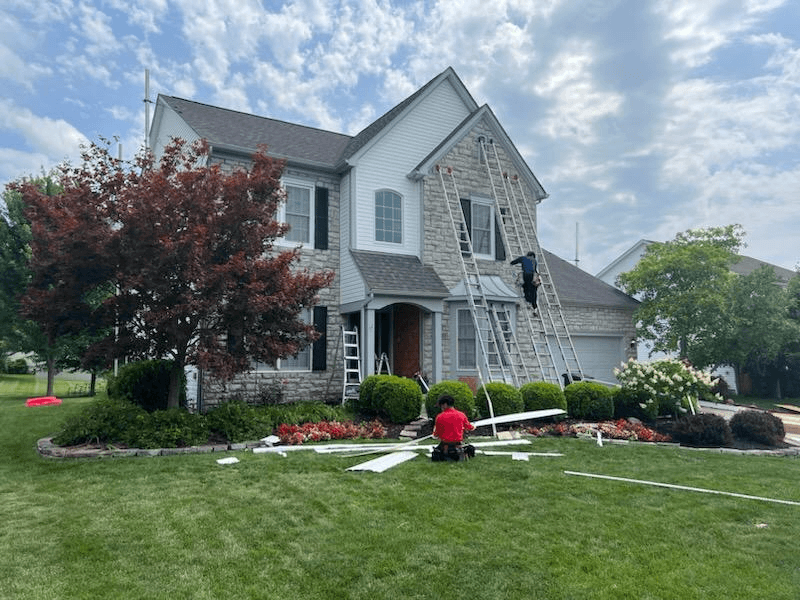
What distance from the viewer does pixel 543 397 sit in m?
12.9

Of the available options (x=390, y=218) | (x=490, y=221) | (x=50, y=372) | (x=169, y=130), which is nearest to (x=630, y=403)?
(x=490, y=221)

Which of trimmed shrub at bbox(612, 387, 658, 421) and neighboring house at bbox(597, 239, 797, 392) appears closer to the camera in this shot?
→ trimmed shrub at bbox(612, 387, 658, 421)

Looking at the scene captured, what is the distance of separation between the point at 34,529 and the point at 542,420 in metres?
9.86

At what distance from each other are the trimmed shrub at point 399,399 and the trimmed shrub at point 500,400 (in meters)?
1.37

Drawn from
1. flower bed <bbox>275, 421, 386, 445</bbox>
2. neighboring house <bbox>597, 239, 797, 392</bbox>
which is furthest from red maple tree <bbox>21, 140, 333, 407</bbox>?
neighboring house <bbox>597, 239, 797, 392</bbox>

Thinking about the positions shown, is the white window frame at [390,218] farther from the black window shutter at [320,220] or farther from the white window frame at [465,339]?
the white window frame at [465,339]

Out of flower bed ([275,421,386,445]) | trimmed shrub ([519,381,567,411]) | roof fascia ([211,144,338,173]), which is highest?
roof fascia ([211,144,338,173])

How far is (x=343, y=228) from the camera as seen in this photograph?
53.8ft

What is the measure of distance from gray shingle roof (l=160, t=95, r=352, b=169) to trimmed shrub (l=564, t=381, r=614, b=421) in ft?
29.4

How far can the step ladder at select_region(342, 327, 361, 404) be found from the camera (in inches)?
578

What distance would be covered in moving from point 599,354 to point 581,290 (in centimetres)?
262

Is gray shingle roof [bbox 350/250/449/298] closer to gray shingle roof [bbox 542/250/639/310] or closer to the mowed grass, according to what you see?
the mowed grass

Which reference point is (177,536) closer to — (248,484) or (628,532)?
(248,484)

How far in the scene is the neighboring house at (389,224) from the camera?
50.0 ft
